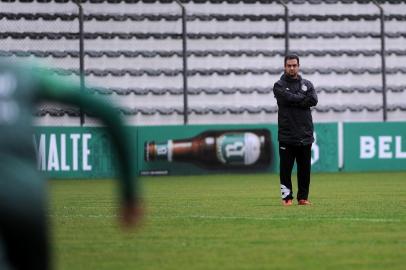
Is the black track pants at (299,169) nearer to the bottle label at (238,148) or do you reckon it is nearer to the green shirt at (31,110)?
the bottle label at (238,148)

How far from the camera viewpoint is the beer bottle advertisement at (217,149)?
29.8 m

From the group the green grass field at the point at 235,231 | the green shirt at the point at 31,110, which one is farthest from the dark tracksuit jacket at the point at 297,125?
the green shirt at the point at 31,110

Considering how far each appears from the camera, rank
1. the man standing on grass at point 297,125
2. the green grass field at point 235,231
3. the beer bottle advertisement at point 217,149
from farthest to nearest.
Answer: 1. the beer bottle advertisement at point 217,149
2. the man standing on grass at point 297,125
3. the green grass field at point 235,231

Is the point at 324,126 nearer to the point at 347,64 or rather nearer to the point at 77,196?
the point at 347,64

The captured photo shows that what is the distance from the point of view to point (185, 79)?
31.0m

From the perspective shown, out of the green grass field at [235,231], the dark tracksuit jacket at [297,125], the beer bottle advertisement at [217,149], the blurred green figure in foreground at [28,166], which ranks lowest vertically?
the beer bottle advertisement at [217,149]

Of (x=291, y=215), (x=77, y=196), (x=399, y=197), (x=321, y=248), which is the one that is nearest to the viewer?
(x=321, y=248)

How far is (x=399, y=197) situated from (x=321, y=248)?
346 inches

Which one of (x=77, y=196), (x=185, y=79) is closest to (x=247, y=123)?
(x=185, y=79)

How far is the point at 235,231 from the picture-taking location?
13078mm

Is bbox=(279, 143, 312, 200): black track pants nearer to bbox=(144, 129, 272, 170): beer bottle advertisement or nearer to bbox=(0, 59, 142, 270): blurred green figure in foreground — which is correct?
bbox=(144, 129, 272, 170): beer bottle advertisement

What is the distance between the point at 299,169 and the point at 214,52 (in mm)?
15381

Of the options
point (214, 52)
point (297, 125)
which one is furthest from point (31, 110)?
point (214, 52)

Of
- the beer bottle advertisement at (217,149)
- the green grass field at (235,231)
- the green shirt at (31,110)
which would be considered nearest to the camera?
the green shirt at (31,110)
